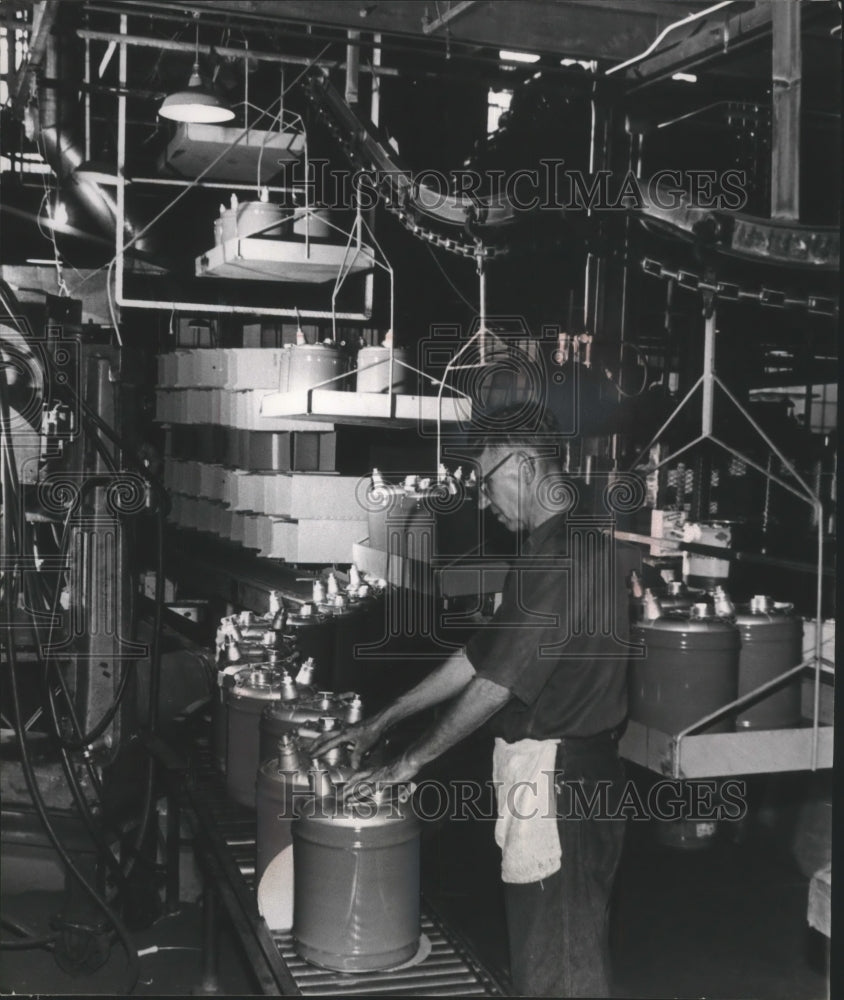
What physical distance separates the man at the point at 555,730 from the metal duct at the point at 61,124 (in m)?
2.75

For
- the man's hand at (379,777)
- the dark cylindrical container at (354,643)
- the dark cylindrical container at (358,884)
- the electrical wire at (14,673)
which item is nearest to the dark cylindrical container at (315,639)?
the dark cylindrical container at (354,643)

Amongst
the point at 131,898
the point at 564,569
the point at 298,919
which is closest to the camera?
the point at 298,919

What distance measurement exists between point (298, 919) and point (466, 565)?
1048mm

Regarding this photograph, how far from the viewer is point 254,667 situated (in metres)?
2.65

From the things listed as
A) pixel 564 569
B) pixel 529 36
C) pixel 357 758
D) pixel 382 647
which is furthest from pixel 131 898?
pixel 529 36

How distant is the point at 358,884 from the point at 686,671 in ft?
2.63

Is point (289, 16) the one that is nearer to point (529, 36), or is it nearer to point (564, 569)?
point (529, 36)

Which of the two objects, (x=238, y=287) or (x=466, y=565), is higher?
(x=238, y=287)

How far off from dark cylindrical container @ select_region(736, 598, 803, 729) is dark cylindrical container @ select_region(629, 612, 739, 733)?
5cm

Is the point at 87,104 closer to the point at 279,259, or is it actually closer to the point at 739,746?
the point at 279,259

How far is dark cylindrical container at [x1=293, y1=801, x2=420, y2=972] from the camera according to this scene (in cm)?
173

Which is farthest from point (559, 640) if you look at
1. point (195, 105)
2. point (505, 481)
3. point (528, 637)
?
point (195, 105)

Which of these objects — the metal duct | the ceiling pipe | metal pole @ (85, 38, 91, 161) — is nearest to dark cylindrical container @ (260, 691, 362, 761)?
the ceiling pipe

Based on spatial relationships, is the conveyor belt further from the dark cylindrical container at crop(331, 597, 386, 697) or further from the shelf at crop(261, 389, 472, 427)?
the shelf at crop(261, 389, 472, 427)
